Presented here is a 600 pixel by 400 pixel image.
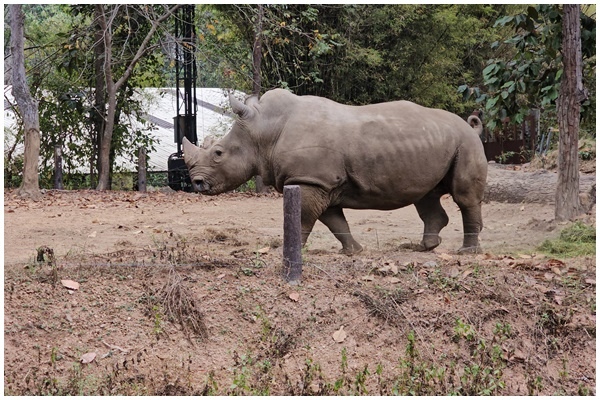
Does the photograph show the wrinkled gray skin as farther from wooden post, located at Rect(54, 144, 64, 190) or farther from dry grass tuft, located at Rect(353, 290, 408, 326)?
wooden post, located at Rect(54, 144, 64, 190)

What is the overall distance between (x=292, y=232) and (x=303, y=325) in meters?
0.86

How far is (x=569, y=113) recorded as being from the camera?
37.7 feet

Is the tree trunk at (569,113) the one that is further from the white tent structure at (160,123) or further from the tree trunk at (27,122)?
the tree trunk at (27,122)

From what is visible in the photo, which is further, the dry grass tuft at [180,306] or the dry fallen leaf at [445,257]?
the dry fallen leaf at [445,257]

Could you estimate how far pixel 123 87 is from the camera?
1945 cm

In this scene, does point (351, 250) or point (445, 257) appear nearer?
point (445, 257)

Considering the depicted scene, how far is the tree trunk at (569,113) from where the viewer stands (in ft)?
37.3

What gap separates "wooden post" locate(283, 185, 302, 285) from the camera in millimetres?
7231

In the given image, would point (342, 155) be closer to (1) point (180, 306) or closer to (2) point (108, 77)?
(1) point (180, 306)

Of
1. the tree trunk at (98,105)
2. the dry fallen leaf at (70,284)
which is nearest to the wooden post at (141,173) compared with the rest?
the tree trunk at (98,105)

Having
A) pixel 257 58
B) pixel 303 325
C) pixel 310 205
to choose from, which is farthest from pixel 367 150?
pixel 257 58

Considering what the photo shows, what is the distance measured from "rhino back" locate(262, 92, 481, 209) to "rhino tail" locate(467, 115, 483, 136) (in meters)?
0.47

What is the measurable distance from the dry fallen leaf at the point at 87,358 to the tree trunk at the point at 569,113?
24.7 feet

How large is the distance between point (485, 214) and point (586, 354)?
7601 mm
